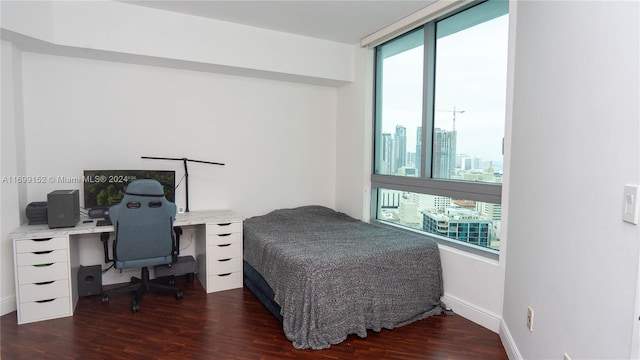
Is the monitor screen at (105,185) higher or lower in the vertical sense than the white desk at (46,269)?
higher

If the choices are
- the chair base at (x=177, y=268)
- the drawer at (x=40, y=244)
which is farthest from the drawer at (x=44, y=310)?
the chair base at (x=177, y=268)

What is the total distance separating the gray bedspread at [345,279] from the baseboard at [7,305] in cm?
192

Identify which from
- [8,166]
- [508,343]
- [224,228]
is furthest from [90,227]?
[508,343]

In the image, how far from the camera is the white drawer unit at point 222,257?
3.40 metres

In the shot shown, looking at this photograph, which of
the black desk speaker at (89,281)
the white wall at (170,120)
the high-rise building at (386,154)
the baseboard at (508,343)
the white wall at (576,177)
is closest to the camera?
the white wall at (576,177)

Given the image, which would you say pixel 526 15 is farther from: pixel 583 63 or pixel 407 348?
pixel 407 348

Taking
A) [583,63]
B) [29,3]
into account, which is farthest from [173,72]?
[583,63]

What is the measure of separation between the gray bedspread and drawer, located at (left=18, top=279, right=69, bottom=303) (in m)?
1.49

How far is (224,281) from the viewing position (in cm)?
347

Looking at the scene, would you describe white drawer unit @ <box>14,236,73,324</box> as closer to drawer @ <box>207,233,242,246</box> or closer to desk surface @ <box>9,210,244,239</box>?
desk surface @ <box>9,210,244,239</box>

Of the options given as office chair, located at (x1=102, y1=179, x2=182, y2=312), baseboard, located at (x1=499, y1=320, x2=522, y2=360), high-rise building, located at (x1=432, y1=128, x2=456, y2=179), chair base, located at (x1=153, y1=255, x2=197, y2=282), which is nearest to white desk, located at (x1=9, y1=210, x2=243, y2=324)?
office chair, located at (x1=102, y1=179, x2=182, y2=312)

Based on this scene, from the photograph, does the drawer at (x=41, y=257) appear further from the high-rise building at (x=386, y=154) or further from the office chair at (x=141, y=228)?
the high-rise building at (x=386, y=154)

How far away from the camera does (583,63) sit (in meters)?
1.49

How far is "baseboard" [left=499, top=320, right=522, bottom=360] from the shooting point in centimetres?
221
